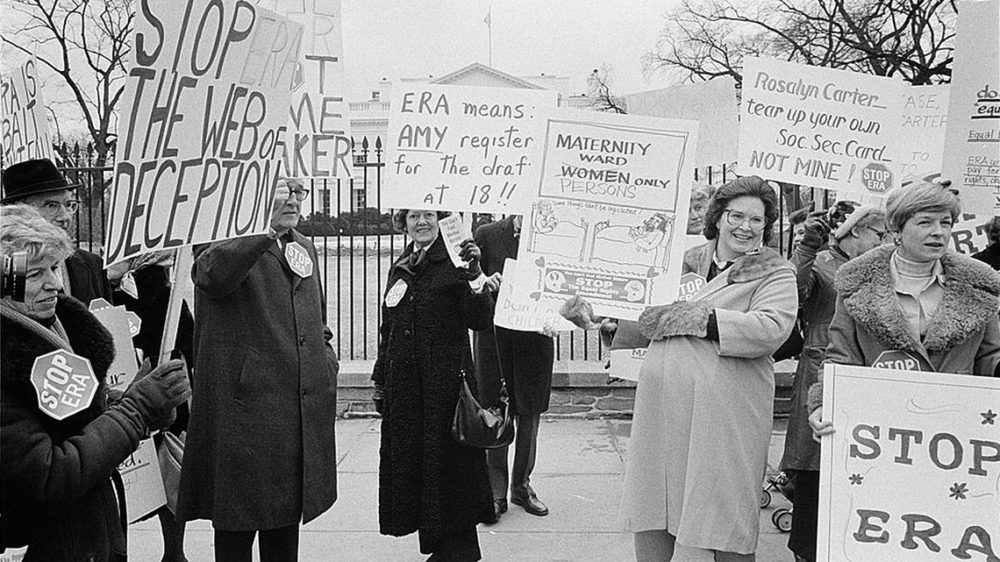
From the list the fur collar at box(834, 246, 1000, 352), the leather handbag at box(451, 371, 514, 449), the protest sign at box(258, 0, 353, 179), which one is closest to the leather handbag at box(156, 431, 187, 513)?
the leather handbag at box(451, 371, 514, 449)

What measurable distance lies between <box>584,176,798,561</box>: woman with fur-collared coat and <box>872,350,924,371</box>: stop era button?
356 millimetres

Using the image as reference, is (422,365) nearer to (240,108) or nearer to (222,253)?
(222,253)

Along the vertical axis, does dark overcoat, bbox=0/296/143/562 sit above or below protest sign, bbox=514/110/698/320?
below

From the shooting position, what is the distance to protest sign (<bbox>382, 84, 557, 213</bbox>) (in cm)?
416

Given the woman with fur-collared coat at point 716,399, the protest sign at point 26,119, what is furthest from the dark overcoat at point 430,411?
the protest sign at point 26,119

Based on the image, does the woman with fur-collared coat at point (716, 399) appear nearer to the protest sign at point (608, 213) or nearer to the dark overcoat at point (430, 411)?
the protest sign at point (608, 213)

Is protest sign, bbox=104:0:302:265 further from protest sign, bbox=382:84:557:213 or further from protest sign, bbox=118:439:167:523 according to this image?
protest sign, bbox=382:84:557:213

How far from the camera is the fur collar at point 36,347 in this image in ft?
6.94

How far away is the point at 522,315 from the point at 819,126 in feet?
6.34

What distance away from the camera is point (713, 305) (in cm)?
328

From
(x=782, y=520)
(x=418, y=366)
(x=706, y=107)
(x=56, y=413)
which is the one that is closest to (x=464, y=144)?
(x=418, y=366)

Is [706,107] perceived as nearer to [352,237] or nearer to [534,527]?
[534,527]

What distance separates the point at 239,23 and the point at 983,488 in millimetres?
2669

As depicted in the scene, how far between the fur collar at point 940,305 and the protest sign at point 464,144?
1.71 metres
